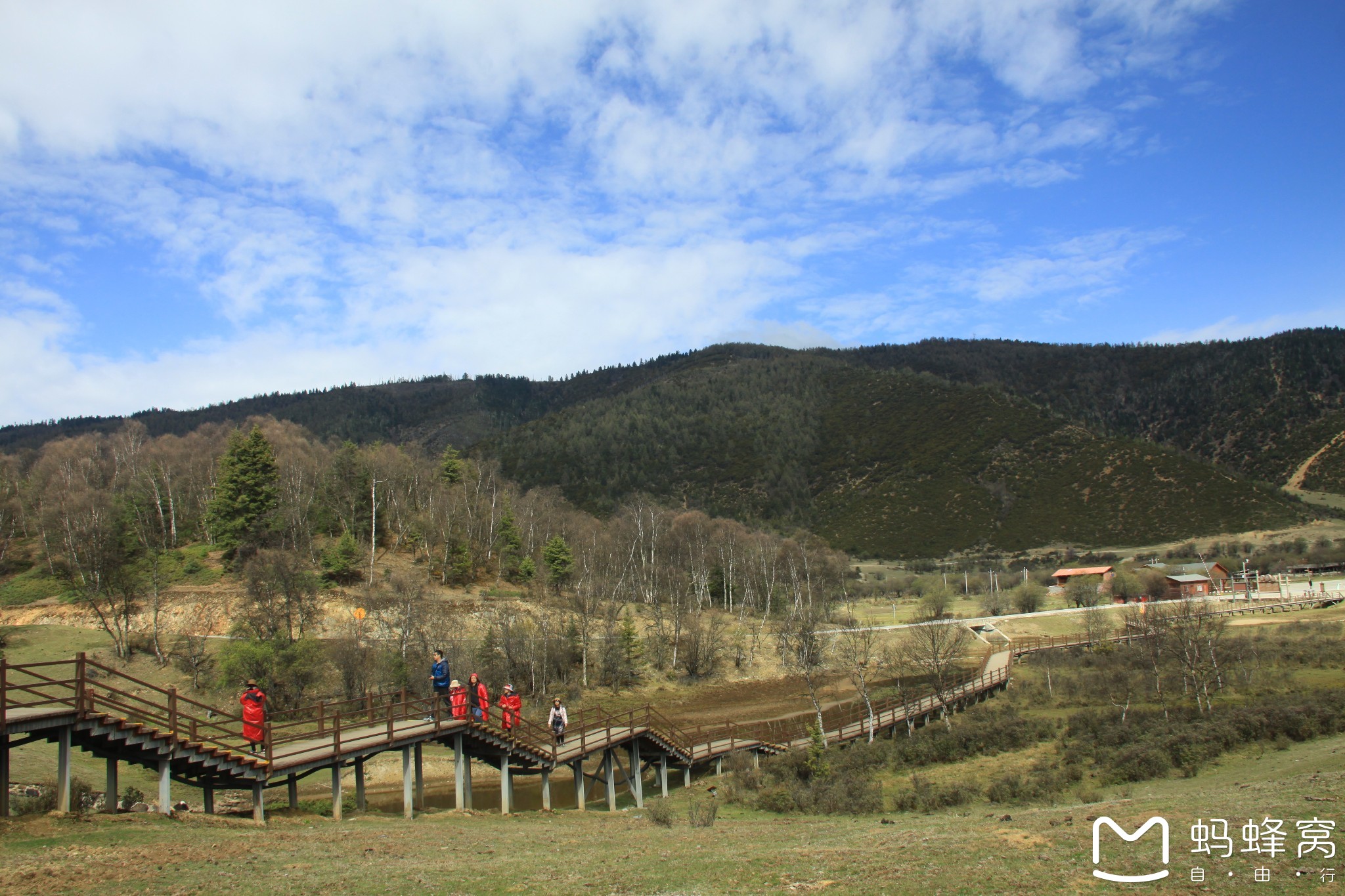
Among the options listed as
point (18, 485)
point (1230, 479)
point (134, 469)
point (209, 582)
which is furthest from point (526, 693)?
point (1230, 479)

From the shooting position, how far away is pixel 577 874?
12.4 metres

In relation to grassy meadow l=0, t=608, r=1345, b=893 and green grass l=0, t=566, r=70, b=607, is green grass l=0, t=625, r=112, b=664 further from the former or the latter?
grassy meadow l=0, t=608, r=1345, b=893

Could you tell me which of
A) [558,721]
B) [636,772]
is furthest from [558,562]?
[558,721]

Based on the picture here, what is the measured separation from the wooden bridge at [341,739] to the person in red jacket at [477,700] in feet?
0.93

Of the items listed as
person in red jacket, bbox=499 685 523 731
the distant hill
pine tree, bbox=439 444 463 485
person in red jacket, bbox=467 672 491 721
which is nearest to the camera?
person in red jacket, bbox=467 672 491 721

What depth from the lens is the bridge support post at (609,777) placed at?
90.1 feet

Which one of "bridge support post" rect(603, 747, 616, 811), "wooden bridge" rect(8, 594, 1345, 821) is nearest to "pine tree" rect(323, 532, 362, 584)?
"wooden bridge" rect(8, 594, 1345, 821)

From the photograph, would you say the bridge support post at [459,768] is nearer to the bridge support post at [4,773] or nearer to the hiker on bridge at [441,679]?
the hiker on bridge at [441,679]

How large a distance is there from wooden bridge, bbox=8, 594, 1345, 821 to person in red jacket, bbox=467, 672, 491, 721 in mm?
283

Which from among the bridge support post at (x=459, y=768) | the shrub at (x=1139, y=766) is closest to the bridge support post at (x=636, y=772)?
the bridge support post at (x=459, y=768)

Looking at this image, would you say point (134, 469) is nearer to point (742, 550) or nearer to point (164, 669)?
point (164, 669)

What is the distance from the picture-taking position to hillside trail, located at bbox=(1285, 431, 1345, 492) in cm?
16100

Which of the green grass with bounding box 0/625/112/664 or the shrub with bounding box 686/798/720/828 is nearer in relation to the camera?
the shrub with bounding box 686/798/720/828

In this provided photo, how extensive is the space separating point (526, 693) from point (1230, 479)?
123357 millimetres
